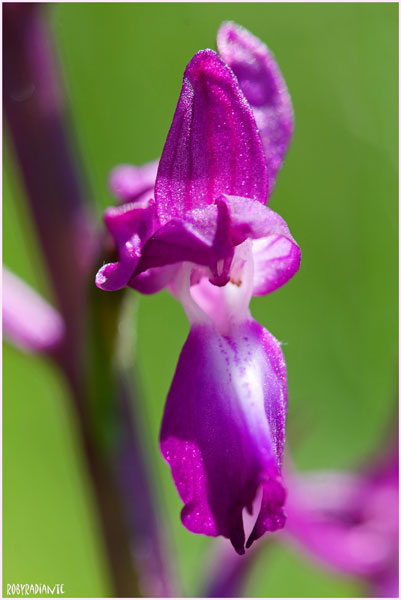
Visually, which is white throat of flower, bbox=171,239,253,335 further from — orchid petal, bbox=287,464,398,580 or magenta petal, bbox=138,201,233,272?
orchid petal, bbox=287,464,398,580

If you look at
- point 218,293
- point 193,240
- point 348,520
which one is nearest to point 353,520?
point 348,520

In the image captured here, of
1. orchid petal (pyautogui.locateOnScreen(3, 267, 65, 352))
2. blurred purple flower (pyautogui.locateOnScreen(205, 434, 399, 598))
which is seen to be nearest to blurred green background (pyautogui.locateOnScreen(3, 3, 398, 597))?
blurred purple flower (pyautogui.locateOnScreen(205, 434, 399, 598))

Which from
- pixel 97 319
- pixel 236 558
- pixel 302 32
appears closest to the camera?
pixel 97 319

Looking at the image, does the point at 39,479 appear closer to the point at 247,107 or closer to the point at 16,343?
the point at 16,343

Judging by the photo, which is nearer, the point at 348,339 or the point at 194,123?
the point at 194,123

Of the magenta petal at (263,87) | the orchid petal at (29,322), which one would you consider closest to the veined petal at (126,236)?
the magenta petal at (263,87)

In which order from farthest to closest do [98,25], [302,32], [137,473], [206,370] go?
[302,32] < [98,25] < [137,473] < [206,370]

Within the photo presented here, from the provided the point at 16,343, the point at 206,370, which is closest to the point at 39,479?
the point at 16,343
